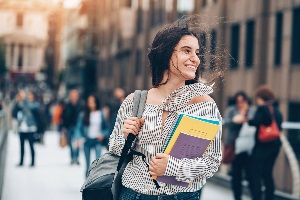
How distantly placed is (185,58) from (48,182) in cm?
1085

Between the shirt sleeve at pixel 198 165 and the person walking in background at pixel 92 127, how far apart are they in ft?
34.4

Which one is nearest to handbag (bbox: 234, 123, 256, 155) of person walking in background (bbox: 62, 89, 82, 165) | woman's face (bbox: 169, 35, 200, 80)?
woman's face (bbox: 169, 35, 200, 80)

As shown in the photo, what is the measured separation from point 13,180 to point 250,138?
5671 millimetres

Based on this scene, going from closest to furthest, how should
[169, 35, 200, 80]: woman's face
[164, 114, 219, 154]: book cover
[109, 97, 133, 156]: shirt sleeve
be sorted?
[164, 114, 219, 154]: book cover, [169, 35, 200, 80]: woman's face, [109, 97, 133, 156]: shirt sleeve

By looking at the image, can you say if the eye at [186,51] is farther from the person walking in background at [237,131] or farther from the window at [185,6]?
the window at [185,6]

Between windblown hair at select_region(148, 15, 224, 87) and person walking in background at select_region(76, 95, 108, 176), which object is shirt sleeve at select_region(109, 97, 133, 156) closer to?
windblown hair at select_region(148, 15, 224, 87)

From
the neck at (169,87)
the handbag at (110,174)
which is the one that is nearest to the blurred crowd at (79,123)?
the handbag at (110,174)

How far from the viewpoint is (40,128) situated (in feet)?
55.2

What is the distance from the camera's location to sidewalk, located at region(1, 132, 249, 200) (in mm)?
11812

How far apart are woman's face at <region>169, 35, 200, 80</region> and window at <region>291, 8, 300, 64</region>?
1648 centimetres

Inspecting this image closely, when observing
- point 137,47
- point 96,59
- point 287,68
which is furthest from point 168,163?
point 96,59

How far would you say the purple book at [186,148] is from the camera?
3.36m

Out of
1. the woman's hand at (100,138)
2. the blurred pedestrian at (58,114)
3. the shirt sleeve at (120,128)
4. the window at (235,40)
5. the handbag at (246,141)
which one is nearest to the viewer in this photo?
the shirt sleeve at (120,128)

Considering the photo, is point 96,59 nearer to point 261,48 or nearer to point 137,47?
point 137,47
